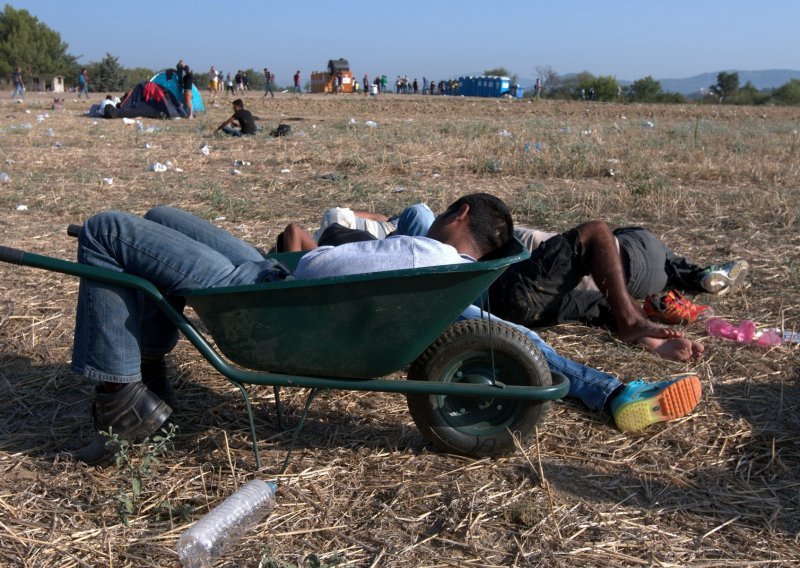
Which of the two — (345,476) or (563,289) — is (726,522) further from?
(563,289)

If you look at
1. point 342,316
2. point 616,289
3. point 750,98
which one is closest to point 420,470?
point 342,316

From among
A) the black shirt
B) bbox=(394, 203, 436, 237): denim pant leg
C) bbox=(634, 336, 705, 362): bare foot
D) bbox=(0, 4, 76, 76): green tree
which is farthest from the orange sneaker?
bbox=(0, 4, 76, 76): green tree

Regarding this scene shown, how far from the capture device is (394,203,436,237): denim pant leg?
4.07 meters

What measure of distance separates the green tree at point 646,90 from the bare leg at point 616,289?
155 ft

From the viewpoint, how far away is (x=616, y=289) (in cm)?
388

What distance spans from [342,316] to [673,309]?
237cm

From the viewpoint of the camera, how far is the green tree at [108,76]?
50.5 metres

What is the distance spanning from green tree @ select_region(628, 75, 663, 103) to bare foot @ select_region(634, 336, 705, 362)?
155ft

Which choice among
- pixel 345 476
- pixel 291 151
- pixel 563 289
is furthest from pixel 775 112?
pixel 345 476

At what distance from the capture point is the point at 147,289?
8.00 feet

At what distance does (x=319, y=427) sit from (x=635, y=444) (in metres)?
1.22

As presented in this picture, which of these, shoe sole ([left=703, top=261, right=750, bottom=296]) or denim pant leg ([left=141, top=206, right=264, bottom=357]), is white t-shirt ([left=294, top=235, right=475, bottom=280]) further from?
shoe sole ([left=703, top=261, right=750, bottom=296])

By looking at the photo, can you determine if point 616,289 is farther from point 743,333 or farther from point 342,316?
point 342,316

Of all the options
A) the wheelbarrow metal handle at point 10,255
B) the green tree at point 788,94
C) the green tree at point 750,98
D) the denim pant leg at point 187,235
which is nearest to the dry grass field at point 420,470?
the denim pant leg at point 187,235
